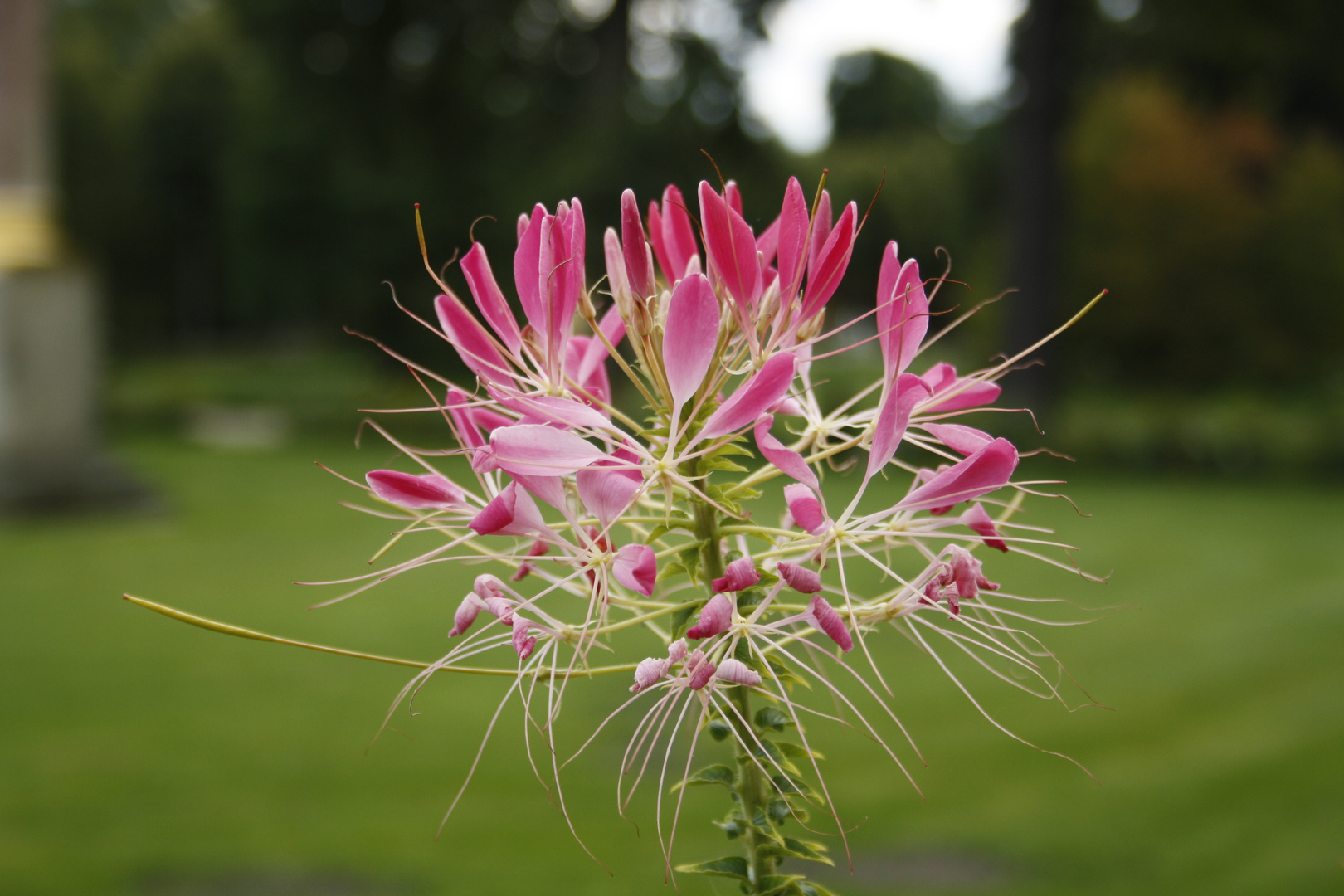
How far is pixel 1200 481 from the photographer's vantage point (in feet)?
46.7

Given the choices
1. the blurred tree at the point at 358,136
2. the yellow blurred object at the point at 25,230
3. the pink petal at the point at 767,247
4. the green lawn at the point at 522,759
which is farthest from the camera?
the blurred tree at the point at 358,136

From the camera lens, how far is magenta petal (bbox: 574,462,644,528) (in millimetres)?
869

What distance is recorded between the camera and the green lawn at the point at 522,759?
437 cm

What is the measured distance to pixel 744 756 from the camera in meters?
0.94

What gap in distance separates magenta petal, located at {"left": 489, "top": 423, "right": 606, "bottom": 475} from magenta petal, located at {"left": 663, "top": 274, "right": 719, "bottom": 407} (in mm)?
86

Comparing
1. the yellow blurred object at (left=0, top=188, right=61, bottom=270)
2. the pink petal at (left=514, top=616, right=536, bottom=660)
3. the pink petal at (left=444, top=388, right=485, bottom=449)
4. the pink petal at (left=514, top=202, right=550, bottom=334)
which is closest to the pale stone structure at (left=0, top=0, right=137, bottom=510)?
the yellow blurred object at (left=0, top=188, right=61, bottom=270)

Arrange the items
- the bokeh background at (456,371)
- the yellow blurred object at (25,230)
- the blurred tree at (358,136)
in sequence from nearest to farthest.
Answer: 1. the bokeh background at (456,371)
2. the yellow blurred object at (25,230)
3. the blurred tree at (358,136)

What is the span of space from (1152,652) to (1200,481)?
25.7 feet

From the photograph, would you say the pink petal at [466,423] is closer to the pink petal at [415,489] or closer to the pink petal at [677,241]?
the pink petal at [415,489]

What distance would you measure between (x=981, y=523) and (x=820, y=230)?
27cm

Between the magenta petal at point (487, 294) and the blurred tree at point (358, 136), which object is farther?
the blurred tree at point (358, 136)

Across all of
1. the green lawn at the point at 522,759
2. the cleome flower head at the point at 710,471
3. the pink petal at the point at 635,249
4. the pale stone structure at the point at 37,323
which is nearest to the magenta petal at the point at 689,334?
the cleome flower head at the point at 710,471

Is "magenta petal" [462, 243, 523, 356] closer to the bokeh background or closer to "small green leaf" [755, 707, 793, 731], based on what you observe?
"small green leaf" [755, 707, 793, 731]

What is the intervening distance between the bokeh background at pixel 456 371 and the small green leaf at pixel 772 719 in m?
3.52
